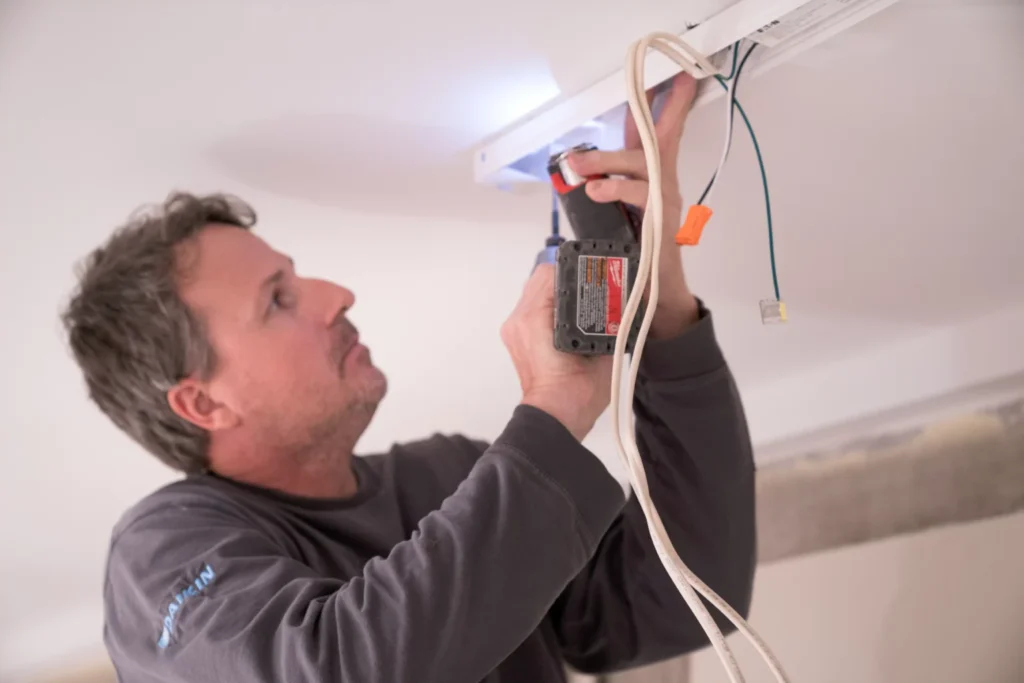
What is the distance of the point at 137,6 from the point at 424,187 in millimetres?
359

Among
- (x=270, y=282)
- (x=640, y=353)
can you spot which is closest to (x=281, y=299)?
(x=270, y=282)

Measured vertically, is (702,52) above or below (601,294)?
above

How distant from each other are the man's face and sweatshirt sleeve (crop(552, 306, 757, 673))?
1.07ft

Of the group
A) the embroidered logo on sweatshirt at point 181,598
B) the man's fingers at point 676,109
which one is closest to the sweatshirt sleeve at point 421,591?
the embroidered logo on sweatshirt at point 181,598

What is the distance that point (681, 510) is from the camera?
75 cm

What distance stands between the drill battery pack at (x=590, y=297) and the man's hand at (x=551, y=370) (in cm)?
2

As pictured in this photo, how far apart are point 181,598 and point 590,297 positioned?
0.41 m

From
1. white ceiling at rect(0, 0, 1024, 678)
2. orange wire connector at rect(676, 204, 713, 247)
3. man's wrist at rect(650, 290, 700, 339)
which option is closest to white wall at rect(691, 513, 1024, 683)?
white ceiling at rect(0, 0, 1024, 678)

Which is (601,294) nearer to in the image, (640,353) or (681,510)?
(640,353)

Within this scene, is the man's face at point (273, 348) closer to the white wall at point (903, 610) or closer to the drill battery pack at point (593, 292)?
the drill battery pack at point (593, 292)

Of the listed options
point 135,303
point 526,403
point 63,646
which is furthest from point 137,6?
point 63,646

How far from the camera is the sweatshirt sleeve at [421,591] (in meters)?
0.49

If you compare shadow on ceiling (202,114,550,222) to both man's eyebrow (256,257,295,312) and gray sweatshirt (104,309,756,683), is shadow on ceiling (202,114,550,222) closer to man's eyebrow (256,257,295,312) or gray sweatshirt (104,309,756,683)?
man's eyebrow (256,257,295,312)

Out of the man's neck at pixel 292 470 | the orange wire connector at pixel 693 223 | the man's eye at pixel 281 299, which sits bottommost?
the man's neck at pixel 292 470
